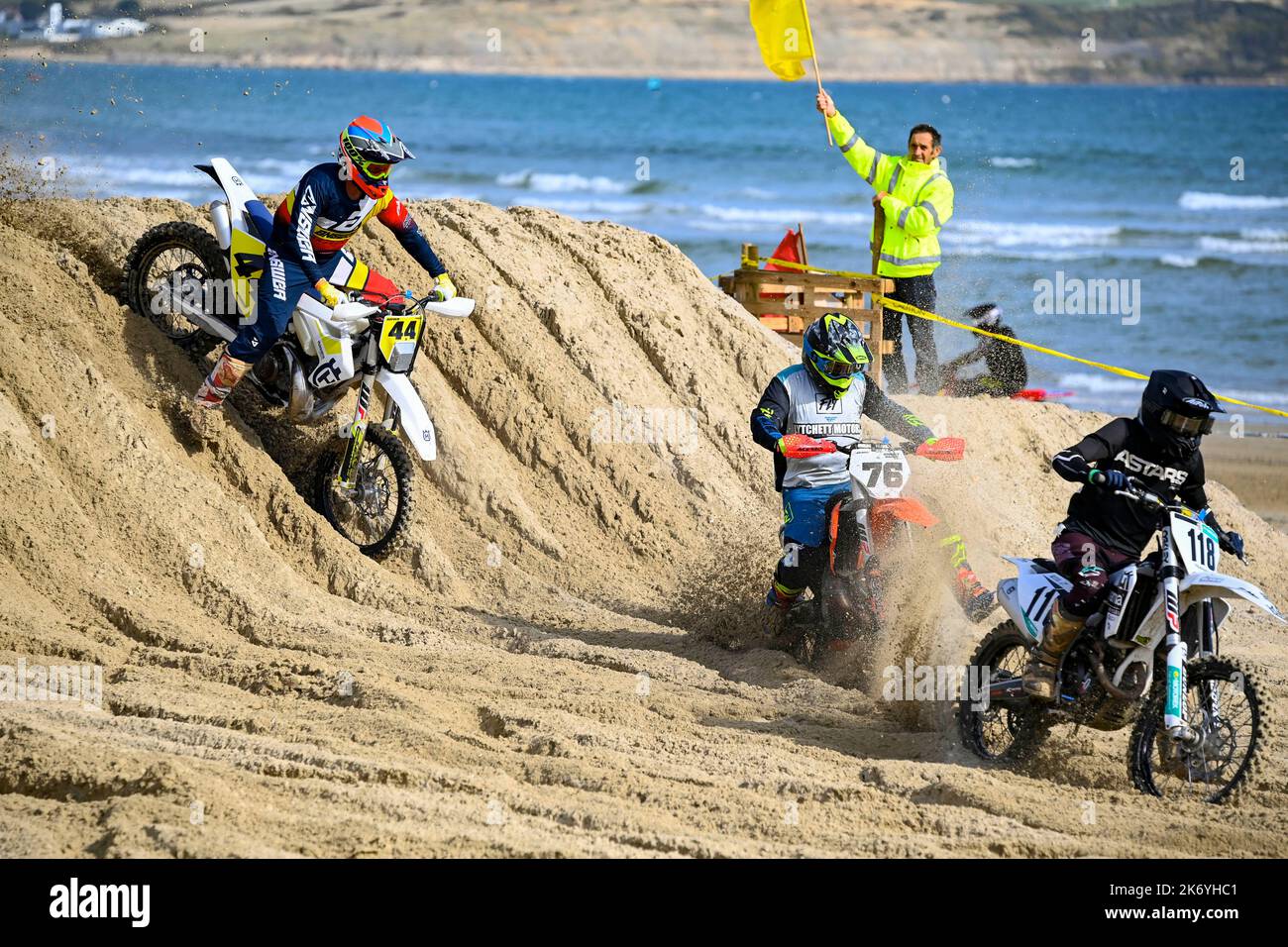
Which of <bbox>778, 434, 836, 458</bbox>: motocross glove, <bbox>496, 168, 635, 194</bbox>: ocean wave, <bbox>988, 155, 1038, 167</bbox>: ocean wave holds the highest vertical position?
<bbox>988, 155, 1038, 167</bbox>: ocean wave

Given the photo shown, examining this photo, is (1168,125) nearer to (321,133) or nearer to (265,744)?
(321,133)

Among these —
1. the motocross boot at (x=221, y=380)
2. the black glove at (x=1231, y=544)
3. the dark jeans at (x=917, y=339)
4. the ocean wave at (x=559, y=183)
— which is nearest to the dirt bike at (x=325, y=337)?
the motocross boot at (x=221, y=380)

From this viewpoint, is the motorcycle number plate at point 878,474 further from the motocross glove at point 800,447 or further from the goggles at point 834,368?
the goggles at point 834,368

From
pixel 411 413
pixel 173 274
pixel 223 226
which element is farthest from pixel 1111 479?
pixel 173 274

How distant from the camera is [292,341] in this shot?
9.82 meters

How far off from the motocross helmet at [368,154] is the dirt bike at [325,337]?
0.69 meters

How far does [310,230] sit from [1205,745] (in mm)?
6011

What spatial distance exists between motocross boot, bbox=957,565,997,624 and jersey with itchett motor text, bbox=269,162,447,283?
4352 mm

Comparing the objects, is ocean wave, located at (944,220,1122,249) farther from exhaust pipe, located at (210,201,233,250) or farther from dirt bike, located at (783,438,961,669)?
dirt bike, located at (783,438,961,669)

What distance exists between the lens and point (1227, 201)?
4434 centimetres

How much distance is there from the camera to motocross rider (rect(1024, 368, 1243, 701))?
7082 mm

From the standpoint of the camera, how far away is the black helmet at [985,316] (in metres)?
14.6

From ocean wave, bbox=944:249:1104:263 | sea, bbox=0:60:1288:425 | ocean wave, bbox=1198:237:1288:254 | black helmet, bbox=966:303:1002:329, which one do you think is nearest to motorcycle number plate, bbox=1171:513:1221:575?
sea, bbox=0:60:1288:425
